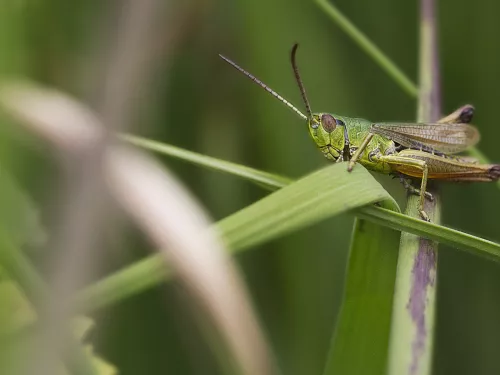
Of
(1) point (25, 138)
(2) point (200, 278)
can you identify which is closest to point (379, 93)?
(1) point (25, 138)

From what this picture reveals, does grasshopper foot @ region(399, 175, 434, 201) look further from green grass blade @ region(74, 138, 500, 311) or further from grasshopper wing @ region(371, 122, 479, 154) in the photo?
green grass blade @ region(74, 138, 500, 311)

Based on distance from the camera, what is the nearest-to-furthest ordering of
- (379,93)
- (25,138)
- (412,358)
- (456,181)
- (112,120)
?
(112,120) → (412,358) → (25,138) → (456,181) → (379,93)

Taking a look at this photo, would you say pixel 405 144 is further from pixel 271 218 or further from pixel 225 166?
pixel 271 218

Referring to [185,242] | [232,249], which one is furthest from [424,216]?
[185,242]

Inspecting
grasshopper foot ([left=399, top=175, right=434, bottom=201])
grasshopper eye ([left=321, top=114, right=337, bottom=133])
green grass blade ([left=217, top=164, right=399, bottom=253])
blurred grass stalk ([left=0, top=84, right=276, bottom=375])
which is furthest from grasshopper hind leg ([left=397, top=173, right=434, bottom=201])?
blurred grass stalk ([left=0, top=84, right=276, bottom=375])

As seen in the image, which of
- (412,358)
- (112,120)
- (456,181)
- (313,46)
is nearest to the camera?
(112,120)

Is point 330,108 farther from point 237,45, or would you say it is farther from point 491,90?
point 491,90

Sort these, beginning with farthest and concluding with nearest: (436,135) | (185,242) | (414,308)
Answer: (436,135) → (414,308) → (185,242)
